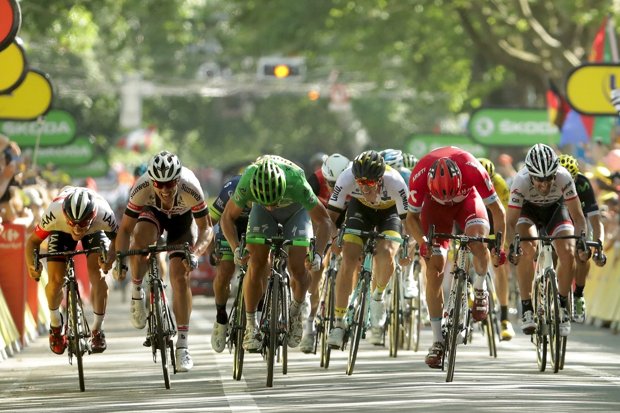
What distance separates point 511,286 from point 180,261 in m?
9.07

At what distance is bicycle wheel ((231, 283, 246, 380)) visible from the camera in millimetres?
15516

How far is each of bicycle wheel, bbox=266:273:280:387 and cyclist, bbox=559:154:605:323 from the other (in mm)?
2762

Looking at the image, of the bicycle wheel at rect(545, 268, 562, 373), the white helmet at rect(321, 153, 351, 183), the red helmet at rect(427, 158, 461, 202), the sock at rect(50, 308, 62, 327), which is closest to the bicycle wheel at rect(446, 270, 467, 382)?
the red helmet at rect(427, 158, 461, 202)

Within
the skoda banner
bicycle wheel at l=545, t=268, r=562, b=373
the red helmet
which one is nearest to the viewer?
the red helmet

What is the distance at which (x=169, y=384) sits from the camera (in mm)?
15031

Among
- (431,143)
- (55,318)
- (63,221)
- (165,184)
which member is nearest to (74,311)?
(55,318)

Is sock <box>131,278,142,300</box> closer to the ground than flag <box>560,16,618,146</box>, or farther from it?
closer to the ground

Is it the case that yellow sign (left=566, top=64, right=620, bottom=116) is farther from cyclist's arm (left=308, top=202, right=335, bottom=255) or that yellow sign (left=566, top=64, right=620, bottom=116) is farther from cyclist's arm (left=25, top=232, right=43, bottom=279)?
cyclist's arm (left=25, top=232, right=43, bottom=279)

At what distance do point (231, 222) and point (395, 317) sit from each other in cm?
312

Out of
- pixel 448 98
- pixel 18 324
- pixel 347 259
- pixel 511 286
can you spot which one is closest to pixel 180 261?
pixel 347 259

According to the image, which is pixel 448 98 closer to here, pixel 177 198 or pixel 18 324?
pixel 18 324

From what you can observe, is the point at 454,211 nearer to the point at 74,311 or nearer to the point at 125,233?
the point at 125,233

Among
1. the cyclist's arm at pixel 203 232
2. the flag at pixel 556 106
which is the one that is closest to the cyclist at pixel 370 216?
the cyclist's arm at pixel 203 232

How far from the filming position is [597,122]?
106ft
